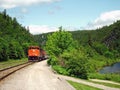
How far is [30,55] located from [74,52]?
35.9 metres

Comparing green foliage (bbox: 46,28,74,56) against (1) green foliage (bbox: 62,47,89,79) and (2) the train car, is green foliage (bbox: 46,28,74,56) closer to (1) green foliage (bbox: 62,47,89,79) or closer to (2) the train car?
(1) green foliage (bbox: 62,47,89,79)

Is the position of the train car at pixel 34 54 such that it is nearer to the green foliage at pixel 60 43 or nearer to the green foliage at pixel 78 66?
the green foliage at pixel 60 43

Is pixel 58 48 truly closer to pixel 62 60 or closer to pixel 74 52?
pixel 62 60

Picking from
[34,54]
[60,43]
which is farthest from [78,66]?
[34,54]

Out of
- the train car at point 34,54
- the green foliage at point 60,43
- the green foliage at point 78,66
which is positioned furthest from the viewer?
the train car at point 34,54

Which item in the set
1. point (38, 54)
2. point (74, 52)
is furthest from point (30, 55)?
point (74, 52)

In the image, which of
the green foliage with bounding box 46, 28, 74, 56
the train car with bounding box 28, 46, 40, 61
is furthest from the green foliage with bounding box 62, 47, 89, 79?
the train car with bounding box 28, 46, 40, 61

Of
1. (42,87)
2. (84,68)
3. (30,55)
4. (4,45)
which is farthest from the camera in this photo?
(30,55)

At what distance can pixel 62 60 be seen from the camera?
1943 inches

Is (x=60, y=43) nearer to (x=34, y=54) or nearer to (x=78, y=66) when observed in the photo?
(x=78, y=66)

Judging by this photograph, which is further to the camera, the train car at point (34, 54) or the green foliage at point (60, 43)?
the train car at point (34, 54)

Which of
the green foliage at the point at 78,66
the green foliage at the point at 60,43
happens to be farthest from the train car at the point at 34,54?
the green foliage at the point at 78,66

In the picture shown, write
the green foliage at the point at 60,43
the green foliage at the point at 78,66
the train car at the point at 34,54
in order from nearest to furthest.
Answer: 1. the green foliage at the point at 78,66
2. the green foliage at the point at 60,43
3. the train car at the point at 34,54

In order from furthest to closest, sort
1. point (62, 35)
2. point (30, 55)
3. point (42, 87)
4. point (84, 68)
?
point (30, 55), point (62, 35), point (84, 68), point (42, 87)
